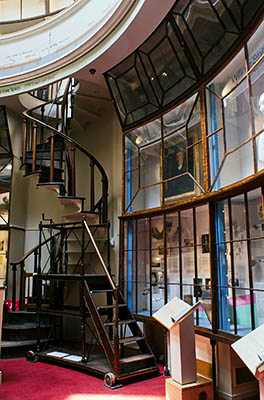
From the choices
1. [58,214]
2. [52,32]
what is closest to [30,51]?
[52,32]

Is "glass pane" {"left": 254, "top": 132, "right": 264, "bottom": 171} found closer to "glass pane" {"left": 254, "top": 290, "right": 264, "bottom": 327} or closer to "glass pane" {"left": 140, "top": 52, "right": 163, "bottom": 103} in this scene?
"glass pane" {"left": 254, "top": 290, "right": 264, "bottom": 327}

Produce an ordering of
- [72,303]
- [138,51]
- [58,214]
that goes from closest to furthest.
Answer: [138,51]
[72,303]
[58,214]

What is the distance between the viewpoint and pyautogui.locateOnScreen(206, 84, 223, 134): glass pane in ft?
12.9

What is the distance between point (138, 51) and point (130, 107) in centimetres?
93

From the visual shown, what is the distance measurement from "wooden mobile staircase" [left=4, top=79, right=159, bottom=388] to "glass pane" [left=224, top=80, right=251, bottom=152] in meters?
2.34

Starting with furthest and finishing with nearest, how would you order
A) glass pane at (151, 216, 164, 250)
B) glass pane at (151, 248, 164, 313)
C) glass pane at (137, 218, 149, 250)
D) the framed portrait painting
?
glass pane at (137, 218, 149, 250)
glass pane at (151, 216, 164, 250)
glass pane at (151, 248, 164, 313)
the framed portrait painting

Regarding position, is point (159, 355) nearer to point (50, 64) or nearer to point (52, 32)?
point (50, 64)

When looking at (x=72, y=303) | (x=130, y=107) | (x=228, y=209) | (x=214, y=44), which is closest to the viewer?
(x=228, y=209)

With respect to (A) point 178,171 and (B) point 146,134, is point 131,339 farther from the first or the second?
(B) point 146,134

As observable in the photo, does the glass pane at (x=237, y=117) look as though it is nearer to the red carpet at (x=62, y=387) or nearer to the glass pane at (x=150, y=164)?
the glass pane at (x=150, y=164)

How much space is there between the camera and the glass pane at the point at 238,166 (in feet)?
10.8

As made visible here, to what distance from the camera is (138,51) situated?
200 inches

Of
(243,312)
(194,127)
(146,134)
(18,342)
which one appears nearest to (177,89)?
(194,127)

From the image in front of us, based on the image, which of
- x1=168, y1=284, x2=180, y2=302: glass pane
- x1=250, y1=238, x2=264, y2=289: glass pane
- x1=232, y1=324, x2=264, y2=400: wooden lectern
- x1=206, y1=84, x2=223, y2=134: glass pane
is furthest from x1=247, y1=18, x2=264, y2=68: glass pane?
x1=168, y1=284, x2=180, y2=302: glass pane
